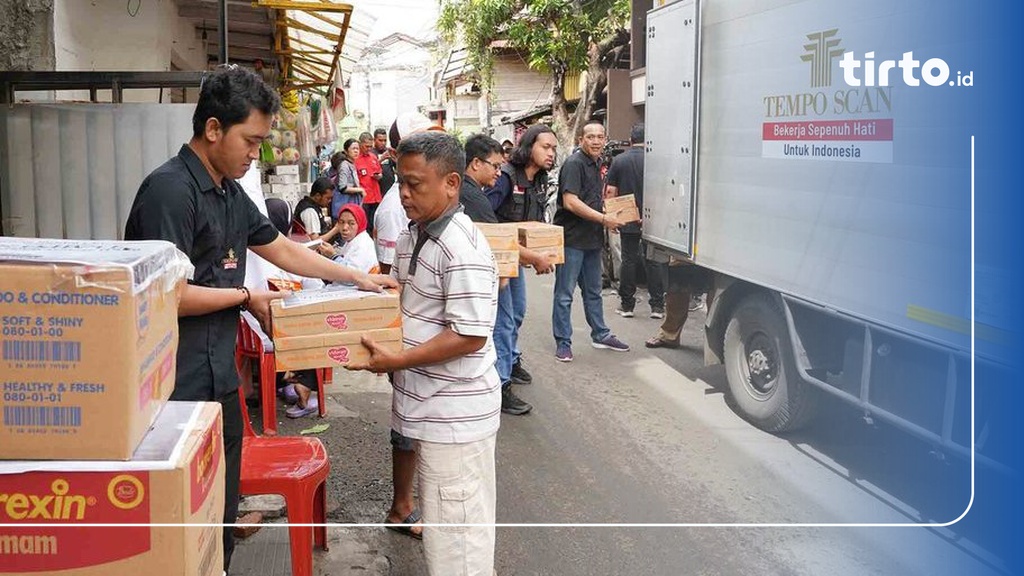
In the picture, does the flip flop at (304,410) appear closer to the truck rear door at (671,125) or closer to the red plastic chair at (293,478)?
the red plastic chair at (293,478)

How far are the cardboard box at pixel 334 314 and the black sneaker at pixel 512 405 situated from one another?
2498mm

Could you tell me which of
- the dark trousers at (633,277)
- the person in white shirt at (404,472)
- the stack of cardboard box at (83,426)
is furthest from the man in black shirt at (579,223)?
the stack of cardboard box at (83,426)

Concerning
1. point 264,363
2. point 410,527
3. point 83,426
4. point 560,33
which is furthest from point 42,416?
point 560,33

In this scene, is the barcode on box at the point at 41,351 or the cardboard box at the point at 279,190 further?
the cardboard box at the point at 279,190

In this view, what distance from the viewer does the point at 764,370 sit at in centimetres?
444

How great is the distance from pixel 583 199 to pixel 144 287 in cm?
446

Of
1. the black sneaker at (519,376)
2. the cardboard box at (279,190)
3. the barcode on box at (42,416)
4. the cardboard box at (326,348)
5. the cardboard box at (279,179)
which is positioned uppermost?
the cardboard box at (279,179)

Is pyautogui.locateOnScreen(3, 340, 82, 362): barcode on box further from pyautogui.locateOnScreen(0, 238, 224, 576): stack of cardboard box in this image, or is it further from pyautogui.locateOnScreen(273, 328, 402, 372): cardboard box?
pyautogui.locateOnScreen(273, 328, 402, 372): cardboard box

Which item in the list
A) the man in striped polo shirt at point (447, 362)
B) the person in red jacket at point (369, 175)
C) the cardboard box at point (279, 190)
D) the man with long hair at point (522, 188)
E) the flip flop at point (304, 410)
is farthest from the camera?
the person in red jacket at point (369, 175)

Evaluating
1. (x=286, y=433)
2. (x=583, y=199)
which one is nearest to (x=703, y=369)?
(x=583, y=199)

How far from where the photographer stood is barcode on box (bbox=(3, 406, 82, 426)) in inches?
56.0

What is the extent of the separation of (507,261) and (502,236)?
13 centimetres

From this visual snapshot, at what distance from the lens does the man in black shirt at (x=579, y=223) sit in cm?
571

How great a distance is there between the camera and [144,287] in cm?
149
